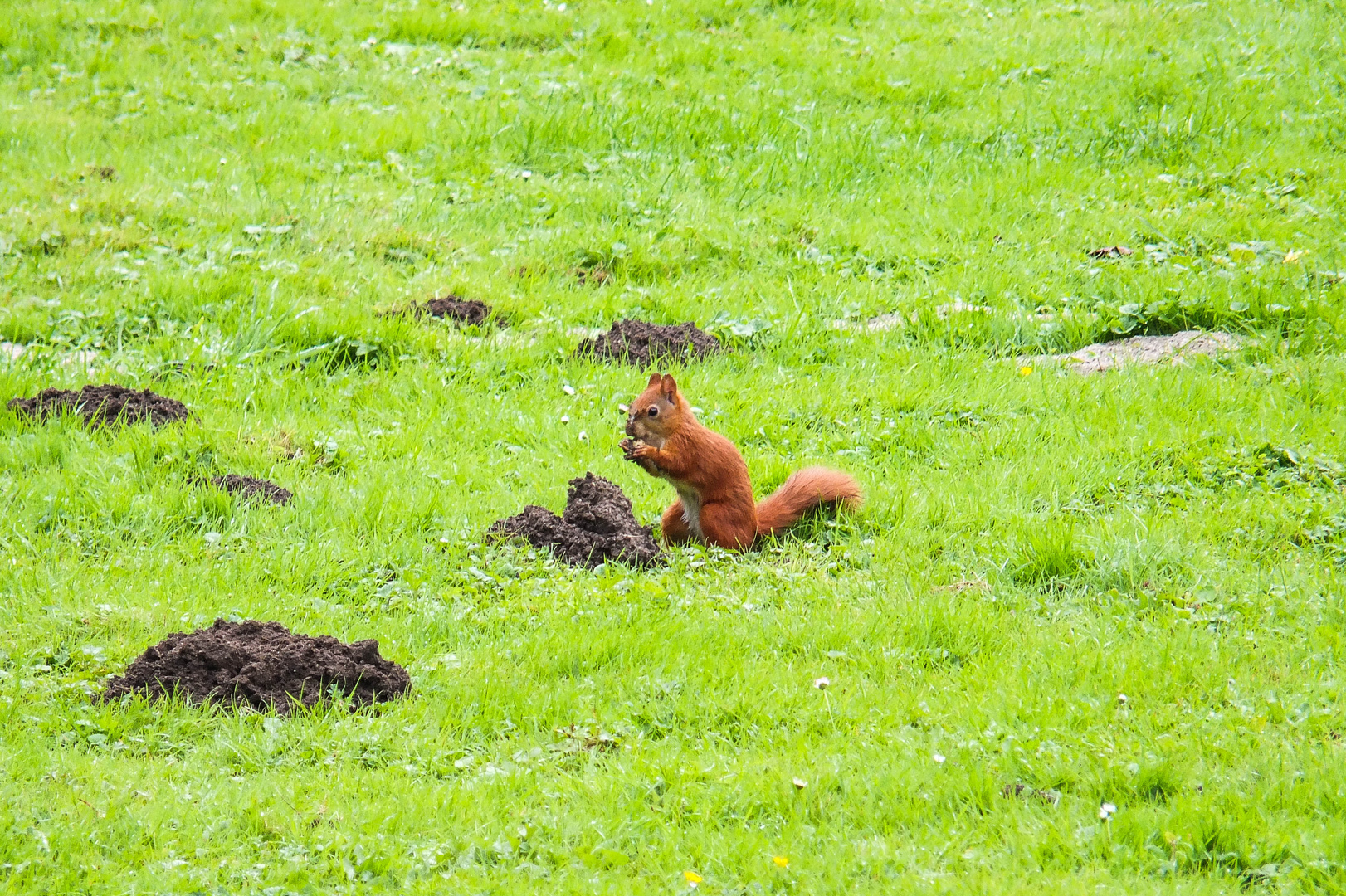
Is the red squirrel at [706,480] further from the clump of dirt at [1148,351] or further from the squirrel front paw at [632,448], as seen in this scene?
the clump of dirt at [1148,351]

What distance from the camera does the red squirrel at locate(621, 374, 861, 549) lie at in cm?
501

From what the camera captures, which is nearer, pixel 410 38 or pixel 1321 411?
pixel 1321 411

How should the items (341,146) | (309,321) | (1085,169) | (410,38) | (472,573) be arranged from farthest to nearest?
(410,38), (341,146), (1085,169), (309,321), (472,573)

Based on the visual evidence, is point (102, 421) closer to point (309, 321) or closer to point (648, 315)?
point (309, 321)

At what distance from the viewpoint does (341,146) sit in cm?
914

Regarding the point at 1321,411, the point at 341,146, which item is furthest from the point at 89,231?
the point at 1321,411

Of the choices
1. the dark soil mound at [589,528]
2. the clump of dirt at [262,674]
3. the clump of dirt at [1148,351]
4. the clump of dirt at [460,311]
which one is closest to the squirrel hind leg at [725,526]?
the dark soil mound at [589,528]

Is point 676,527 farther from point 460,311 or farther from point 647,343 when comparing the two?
point 460,311

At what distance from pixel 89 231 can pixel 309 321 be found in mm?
→ 1965

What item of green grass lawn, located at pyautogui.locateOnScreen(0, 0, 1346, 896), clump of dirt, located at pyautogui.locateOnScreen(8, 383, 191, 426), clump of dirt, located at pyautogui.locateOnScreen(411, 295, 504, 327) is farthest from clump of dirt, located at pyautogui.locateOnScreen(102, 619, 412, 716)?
clump of dirt, located at pyautogui.locateOnScreen(411, 295, 504, 327)

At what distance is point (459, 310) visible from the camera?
23.7 ft

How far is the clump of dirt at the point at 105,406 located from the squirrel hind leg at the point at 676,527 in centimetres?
241

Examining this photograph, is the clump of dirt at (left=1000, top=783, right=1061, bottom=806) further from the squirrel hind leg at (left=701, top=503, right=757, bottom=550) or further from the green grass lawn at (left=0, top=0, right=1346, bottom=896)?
the squirrel hind leg at (left=701, top=503, right=757, bottom=550)

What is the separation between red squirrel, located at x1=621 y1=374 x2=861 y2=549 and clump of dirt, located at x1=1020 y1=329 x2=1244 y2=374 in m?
1.90
